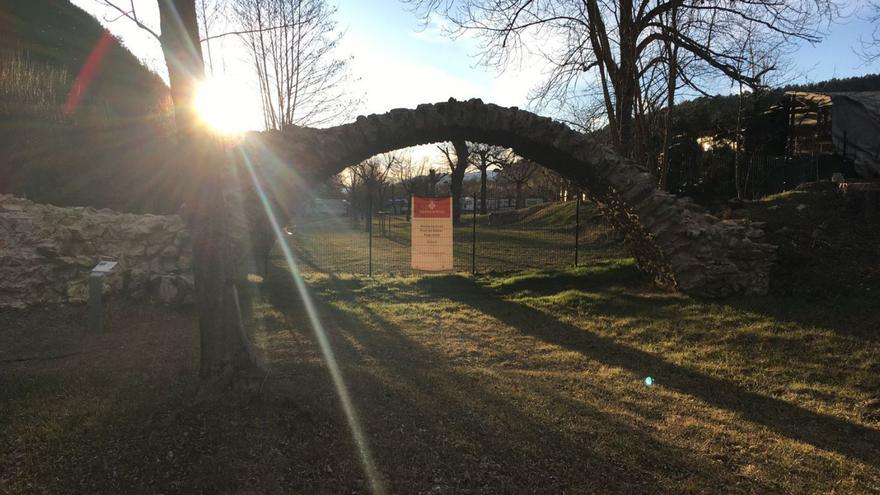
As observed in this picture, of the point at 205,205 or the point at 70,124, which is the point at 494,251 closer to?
the point at 70,124

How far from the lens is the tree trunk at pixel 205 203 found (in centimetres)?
388


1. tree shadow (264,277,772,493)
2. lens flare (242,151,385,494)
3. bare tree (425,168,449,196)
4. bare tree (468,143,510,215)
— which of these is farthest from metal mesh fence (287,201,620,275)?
bare tree (468,143,510,215)

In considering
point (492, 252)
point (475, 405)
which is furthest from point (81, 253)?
point (492, 252)

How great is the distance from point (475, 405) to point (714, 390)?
2602mm

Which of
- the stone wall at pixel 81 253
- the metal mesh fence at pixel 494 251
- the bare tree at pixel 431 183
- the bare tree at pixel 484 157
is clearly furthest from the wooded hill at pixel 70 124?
the bare tree at pixel 484 157

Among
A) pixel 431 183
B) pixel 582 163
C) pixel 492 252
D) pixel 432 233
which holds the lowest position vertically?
pixel 492 252

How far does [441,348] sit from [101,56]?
64.6 ft

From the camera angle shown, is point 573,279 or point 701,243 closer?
point 701,243

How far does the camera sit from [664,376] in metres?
5.39

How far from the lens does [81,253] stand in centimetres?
893

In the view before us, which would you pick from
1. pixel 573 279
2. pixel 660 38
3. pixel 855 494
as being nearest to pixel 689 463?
pixel 855 494

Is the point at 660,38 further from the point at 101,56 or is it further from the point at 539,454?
the point at 101,56

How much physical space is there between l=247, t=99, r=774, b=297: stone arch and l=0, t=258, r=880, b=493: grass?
777 mm

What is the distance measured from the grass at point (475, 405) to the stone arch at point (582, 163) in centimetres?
78
